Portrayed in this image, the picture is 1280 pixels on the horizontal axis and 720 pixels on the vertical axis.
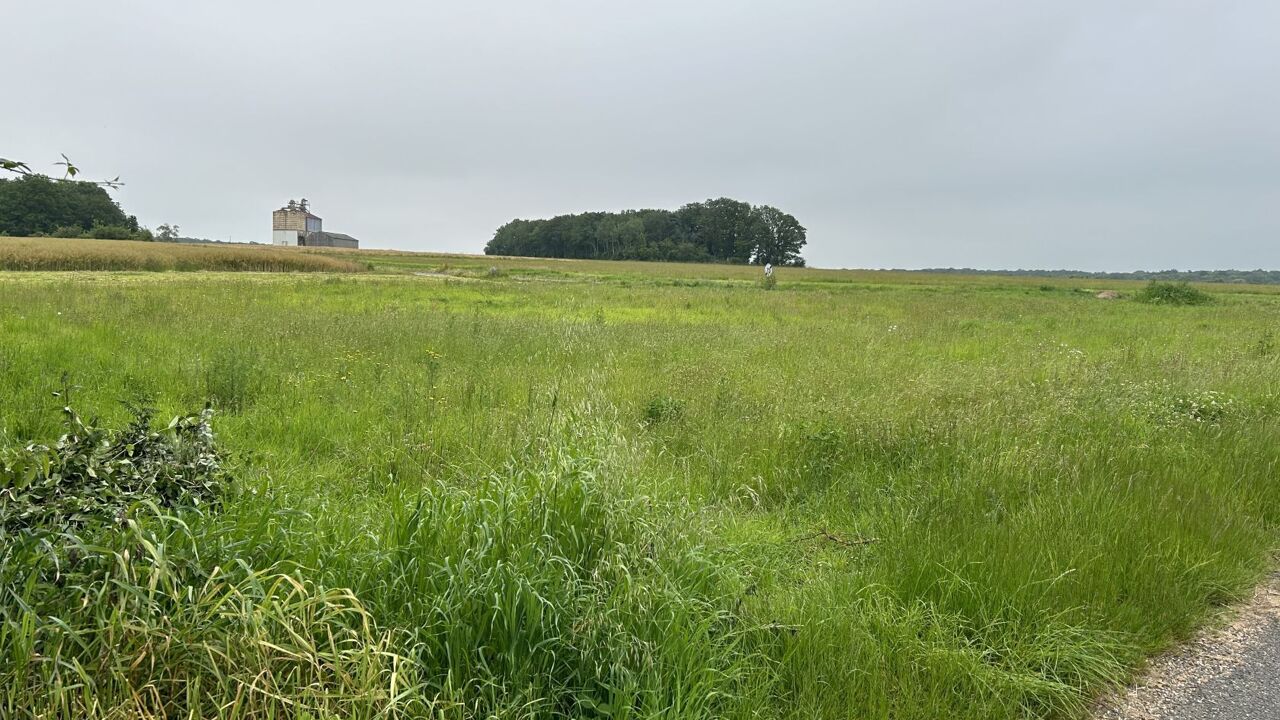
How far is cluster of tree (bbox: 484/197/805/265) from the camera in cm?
12800

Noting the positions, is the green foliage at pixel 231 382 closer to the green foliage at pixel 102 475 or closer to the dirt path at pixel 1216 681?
the green foliage at pixel 102 475

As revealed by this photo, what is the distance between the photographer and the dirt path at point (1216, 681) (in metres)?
2.64

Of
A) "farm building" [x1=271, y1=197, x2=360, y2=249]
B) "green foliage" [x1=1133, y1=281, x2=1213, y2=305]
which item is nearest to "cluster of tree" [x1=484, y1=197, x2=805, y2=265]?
"farm building" [x1=271, y1=197, x2=360, y2=249]

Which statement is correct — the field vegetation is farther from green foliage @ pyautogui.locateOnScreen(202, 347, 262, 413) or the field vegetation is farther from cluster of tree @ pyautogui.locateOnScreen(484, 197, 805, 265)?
cluster of tree @ pyautogui.locateOnScreen(484, 197, 805, 265)

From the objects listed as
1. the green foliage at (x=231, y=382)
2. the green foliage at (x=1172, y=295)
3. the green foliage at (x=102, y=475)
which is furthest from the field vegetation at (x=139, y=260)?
the green foliage at (x=1172, y=295)

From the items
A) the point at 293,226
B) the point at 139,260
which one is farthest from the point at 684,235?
the point at 139,260

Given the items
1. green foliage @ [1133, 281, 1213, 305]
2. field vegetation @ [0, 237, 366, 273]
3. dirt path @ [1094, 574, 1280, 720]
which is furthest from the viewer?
field vegetation @ [0, 237, 366, 273]

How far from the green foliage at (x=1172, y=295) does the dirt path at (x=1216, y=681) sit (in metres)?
35.3

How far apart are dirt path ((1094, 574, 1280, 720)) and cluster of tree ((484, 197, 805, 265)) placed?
12326cm

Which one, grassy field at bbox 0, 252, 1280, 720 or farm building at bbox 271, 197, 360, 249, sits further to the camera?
farm building at bbox 271, 197, 360, 249

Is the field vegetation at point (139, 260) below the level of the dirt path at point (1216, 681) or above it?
above

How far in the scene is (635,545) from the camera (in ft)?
9.77

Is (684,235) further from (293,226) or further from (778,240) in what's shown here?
(293,226)

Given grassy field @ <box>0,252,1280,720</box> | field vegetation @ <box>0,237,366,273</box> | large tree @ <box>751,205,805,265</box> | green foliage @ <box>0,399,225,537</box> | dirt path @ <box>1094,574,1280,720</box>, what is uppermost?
large tree @ <box>751,205,805,265</box>
